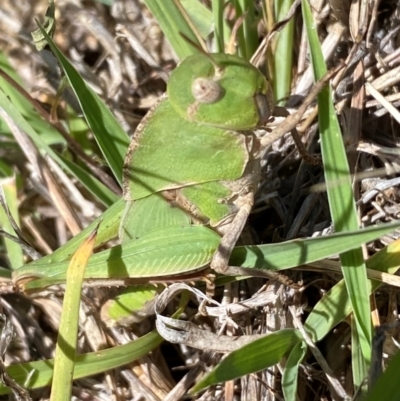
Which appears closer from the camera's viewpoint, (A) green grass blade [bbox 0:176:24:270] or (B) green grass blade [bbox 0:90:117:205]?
(B) green grass blade [bbox 0:90:117:205]

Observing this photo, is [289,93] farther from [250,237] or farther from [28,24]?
[28,24]

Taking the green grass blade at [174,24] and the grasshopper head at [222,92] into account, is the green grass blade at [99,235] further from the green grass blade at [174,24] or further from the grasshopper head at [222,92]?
the green grass blade at [174,24]

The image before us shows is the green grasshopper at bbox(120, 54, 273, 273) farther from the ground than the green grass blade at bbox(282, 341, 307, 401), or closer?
farther from the ground

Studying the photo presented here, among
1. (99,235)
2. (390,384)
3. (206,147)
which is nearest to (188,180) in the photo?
(206,147)

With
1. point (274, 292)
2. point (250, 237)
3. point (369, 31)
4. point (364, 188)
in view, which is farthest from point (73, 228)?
point (369, 31)

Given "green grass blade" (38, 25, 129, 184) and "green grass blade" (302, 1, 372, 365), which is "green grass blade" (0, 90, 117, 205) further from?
"green grass blade" (302, 1, 372, 365)

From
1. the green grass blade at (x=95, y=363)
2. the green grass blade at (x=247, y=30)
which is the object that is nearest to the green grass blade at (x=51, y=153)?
the green grass blade at (x=95, y=363)

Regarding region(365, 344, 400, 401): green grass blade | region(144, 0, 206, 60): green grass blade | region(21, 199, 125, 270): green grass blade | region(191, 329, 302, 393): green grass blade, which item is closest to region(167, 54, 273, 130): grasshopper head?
region(144, 0, 206, 60): green grass blade
